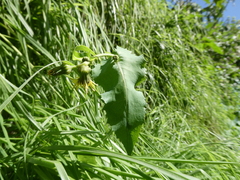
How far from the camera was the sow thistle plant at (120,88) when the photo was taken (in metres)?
0.26

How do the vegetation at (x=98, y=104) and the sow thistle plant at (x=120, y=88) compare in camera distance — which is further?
the vegetation at (x=98, y=104)

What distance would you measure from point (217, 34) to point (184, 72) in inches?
57.1

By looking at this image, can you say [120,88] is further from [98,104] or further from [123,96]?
[98,104]

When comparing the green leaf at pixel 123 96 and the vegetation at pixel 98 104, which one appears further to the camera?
the vegetation at pixel 98 104

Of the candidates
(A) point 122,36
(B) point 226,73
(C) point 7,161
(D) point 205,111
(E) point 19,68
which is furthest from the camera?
(B) point 226,73

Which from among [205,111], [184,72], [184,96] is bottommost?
[205,111]

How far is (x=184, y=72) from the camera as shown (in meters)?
1.17

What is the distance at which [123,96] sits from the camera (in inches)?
10.7

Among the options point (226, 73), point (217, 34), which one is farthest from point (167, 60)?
point (217, 34)

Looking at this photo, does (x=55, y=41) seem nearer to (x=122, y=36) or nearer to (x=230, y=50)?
(x=122, y=36)

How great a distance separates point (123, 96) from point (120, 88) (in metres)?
0.01

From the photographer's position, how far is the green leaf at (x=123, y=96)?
258mm

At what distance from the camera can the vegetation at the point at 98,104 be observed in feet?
1.20

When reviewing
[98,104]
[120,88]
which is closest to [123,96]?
[120,88]
